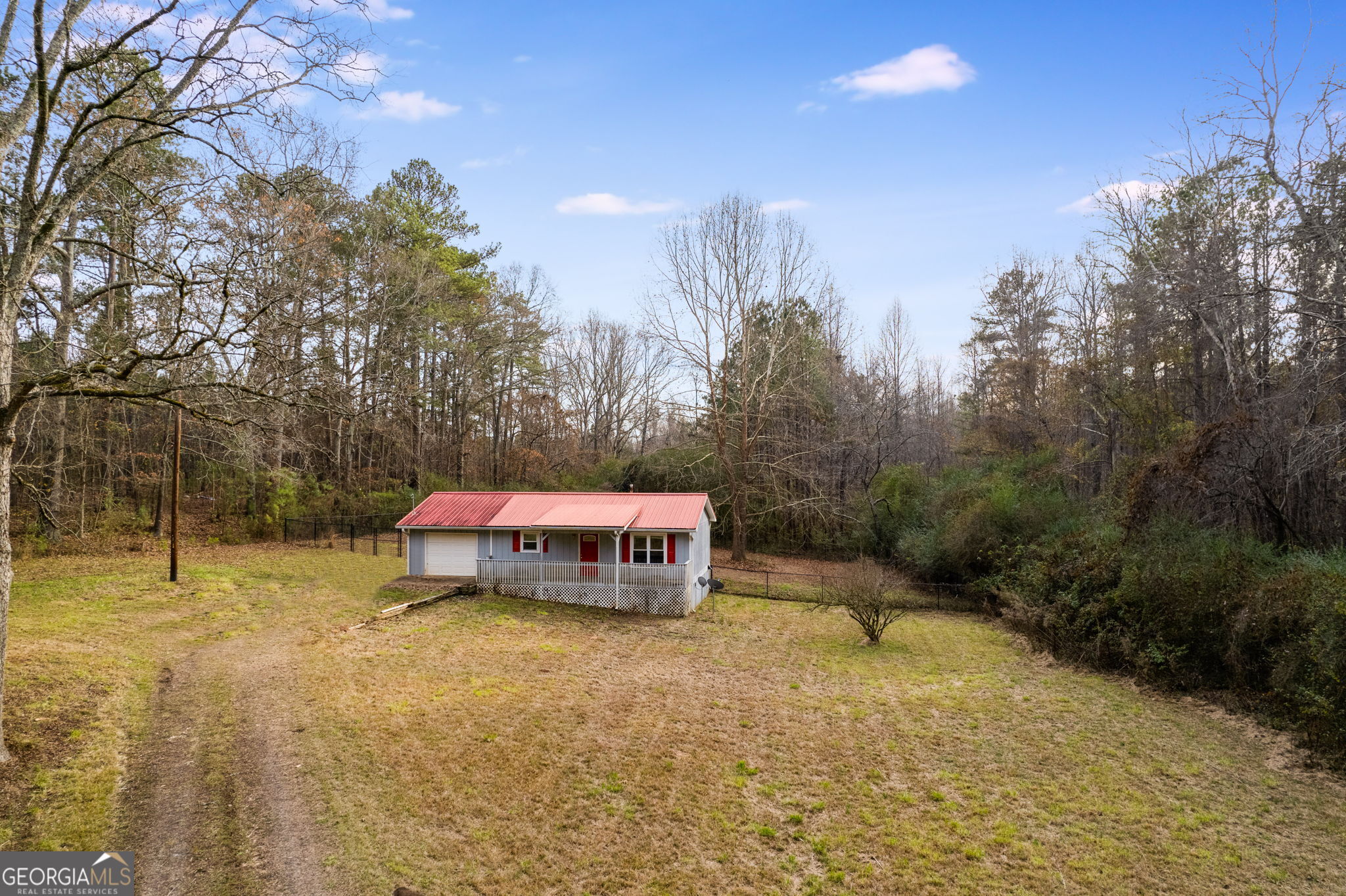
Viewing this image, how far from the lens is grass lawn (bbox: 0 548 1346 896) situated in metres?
6.41

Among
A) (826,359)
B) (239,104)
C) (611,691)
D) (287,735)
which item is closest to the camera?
(239,104)

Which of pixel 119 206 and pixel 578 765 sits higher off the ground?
pixel 119 206

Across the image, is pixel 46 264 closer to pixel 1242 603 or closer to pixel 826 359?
pixel 1242 603

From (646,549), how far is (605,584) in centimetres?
170

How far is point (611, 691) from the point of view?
11805 millimetres

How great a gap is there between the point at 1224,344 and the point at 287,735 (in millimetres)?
20801

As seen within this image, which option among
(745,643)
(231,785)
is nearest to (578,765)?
(231,785)

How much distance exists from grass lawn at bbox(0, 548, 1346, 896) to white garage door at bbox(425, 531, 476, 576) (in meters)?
5.92

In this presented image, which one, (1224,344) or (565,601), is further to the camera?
(565,601)

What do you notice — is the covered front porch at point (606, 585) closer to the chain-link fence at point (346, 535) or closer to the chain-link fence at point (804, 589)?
the chain-link fence at point (804, 589)

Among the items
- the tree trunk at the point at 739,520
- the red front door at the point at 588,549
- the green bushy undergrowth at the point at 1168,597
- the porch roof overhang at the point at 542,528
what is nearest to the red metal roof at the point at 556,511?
the porch roof overhang at the point at 542,528

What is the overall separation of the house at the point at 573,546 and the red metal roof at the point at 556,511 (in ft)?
0.13

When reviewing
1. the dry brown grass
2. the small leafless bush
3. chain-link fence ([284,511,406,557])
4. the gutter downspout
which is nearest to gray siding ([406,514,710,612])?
the gutter downspout

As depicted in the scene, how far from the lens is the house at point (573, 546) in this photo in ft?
62.7
